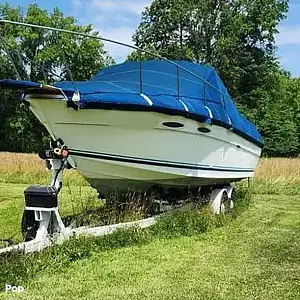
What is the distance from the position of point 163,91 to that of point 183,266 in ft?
8.21

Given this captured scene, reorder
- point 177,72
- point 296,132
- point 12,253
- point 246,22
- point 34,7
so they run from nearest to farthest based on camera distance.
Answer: point 12,253 → point 177,72 → point 246,22 → point 296,132 → point 34,7

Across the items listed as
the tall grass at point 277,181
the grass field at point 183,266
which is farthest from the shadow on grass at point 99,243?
the tall grass at point 277,181

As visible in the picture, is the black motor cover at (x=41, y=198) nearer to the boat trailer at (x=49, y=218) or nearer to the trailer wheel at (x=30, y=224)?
the boat trailer at (x=49, y=218)

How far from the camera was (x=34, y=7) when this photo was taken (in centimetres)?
4722

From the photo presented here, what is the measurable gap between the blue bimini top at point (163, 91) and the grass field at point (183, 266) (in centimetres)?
136

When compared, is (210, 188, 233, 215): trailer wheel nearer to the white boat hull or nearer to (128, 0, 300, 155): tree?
the white boat hull

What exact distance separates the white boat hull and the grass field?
27.9 inches

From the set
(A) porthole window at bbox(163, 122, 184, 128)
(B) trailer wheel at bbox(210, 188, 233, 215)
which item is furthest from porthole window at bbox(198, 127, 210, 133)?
(B) trailer wheel at bbox(210, 188, 233, 215)

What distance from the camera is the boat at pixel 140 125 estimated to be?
627 cm

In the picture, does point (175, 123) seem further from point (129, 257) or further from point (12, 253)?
point (12, 253)

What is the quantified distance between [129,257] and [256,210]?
4015mm

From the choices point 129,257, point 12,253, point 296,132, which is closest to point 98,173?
point 129,257

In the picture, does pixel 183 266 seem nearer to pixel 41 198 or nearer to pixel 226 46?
pixel 41 198

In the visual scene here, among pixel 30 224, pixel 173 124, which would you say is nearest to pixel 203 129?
pixel 173 124
